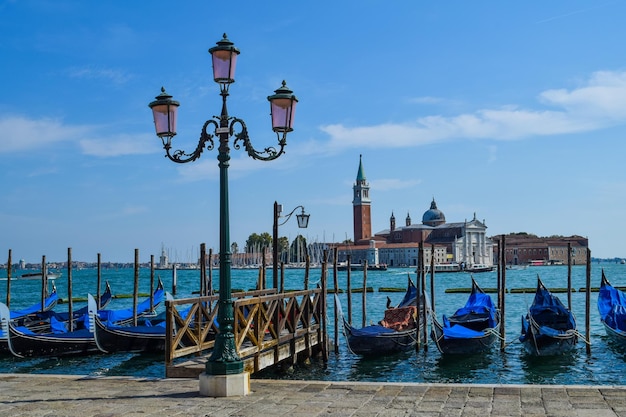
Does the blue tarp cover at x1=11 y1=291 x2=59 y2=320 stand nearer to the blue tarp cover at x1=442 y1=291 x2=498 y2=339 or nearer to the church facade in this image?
the blue tarp cover at x1=442 y1=291 x2=498 y2=339

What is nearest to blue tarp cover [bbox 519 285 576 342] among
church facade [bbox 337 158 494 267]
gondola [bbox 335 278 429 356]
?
gondola [bbox 335 278 429 356]

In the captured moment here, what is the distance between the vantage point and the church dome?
115625 mm

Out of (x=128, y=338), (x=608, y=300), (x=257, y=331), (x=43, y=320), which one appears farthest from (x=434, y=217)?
(x=257, y=331)

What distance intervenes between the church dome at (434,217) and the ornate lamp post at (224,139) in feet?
362

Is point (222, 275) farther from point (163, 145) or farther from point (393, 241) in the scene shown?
point (393, 241)

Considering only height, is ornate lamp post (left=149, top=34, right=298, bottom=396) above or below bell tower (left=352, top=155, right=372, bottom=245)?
below

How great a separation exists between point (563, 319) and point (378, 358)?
4271 mm

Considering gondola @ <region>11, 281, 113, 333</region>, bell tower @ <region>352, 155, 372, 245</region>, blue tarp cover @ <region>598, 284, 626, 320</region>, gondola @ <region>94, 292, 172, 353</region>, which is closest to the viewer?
gondola @ <region>94, 292, 172, 353</region>

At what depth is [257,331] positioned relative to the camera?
369 inches

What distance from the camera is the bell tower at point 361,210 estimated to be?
4286 inches

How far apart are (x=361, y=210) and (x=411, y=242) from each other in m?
8.85

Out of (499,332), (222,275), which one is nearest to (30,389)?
(222,275)

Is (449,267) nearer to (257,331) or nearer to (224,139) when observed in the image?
(257,331)

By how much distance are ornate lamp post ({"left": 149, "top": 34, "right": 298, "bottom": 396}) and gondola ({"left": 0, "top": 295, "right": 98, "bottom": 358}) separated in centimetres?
783
